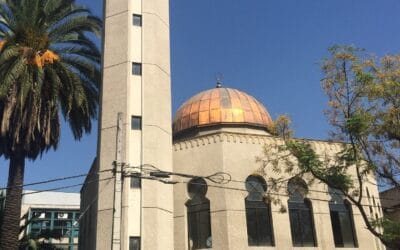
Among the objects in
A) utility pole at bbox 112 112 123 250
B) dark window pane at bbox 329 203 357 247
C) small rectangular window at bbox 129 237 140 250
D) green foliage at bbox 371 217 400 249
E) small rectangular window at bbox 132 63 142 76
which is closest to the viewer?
utility pole at bbox 112 112 123 250

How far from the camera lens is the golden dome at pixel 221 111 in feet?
95.0

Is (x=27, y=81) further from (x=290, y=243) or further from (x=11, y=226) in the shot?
(x=290, y=243)

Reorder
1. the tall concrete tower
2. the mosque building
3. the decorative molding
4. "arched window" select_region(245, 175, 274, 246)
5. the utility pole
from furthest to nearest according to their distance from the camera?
the decorative molding → "arched window" select_region(245, 175, 274, 246) → the mosque building → the tall concrete tower → the utility pole

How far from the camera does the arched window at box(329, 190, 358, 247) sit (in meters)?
24.0

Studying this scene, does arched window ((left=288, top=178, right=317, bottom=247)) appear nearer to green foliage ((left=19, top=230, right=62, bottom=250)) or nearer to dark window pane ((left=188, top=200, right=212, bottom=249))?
dark window pane ((left=188, top=200, right=212, bottom=249))

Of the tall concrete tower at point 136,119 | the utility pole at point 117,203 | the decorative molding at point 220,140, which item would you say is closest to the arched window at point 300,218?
the decorative molding at point 220,140

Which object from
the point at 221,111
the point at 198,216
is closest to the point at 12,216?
the point at 198,216

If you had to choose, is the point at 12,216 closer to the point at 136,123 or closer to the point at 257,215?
the point at 136,123


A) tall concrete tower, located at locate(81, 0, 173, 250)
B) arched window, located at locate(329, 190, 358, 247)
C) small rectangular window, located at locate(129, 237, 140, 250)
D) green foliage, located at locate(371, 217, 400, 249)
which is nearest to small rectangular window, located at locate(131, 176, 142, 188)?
tall concrete tower, located at locate(81, 0, 173, 250)

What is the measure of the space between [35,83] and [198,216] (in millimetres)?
9692

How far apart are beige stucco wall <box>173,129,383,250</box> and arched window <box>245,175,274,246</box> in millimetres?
339

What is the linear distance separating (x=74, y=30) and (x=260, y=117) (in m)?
12.4

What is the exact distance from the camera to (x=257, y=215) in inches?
898

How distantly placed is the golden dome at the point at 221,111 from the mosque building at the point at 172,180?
4839 millimetres
